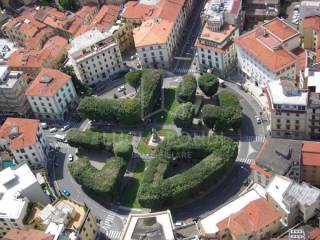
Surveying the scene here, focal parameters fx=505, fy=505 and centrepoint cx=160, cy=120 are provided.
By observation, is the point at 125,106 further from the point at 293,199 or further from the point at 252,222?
the point at 293,199

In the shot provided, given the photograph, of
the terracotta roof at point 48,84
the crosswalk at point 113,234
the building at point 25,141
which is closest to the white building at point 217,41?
the terracotta roof at point 48,84

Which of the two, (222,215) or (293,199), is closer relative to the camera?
(293,199)

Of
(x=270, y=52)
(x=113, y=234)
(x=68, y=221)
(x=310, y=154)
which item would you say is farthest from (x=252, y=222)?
(x=270, y=52)

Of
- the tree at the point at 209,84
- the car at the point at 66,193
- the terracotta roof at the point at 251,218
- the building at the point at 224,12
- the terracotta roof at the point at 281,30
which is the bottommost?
the car at the point at 66,193

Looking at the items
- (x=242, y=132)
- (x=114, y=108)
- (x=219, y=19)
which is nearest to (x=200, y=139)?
(x=242, y=132)

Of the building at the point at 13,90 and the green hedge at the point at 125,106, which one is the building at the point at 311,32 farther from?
the building at the point at 13,90

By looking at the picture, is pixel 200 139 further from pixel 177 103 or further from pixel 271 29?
pixel 271 29
